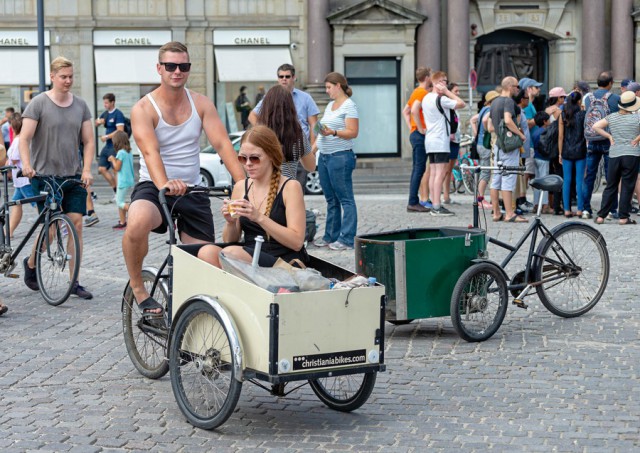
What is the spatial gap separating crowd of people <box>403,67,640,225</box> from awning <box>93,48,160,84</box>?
1536cm

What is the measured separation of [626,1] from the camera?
110 feet

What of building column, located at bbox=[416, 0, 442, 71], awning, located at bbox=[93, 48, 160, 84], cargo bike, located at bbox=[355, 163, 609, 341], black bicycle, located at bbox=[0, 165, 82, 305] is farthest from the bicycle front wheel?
building column, located at bbox=[416, 0, 442, 71]

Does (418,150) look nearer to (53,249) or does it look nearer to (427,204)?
(427,204)

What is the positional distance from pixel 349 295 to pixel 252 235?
959 mm

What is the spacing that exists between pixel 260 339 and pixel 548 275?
12.9 ft

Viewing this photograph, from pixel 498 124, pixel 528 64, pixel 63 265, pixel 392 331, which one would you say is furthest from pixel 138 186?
pixel 528 64

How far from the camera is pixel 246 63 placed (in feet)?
109

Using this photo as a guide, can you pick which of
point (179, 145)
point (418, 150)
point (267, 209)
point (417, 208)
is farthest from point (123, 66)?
point (267, 209)

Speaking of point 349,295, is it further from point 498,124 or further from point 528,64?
point 528,64

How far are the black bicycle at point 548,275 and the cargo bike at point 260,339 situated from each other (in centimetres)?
215

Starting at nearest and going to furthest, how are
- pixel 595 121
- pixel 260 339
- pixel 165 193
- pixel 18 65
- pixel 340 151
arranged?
1. pixel 260 339
2. pixel 165 193
3. pixel 340 151
4. pixel 595 121
5. pixel 18 65

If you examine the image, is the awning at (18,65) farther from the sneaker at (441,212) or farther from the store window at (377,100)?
the sneaker at (441,212)

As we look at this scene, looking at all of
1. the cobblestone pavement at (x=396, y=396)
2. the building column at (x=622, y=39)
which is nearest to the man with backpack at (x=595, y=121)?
the cobblestone pavement at (x=396, y=396)

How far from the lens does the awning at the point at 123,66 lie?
1288 inches
